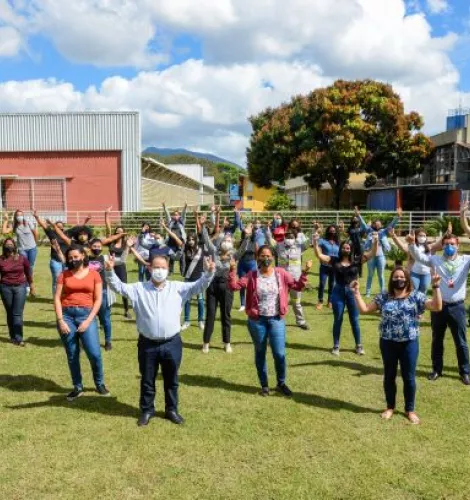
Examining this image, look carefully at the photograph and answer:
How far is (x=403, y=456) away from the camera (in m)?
5.12

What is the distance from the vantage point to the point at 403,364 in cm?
584

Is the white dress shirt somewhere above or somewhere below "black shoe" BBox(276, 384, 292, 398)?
above

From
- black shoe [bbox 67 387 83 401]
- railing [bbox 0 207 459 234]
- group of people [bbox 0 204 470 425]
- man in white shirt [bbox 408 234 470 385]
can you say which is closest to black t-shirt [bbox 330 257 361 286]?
group of people [bbox 0 204 470 425]

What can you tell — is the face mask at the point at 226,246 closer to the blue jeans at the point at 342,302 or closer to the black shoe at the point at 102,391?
the blue jeans at the point at 342,302

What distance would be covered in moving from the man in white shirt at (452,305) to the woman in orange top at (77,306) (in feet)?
14.7

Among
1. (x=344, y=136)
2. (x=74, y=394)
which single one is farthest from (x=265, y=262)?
(x=344, y=136)

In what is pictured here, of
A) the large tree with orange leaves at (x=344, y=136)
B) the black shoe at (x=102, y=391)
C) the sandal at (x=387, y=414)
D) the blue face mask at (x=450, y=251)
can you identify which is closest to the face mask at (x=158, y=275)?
the black shoe at (x=102, y=391)

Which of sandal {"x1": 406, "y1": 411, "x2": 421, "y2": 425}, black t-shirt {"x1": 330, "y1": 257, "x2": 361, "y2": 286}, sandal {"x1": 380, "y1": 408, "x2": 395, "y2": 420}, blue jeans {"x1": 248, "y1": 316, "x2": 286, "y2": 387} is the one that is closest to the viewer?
sandal {"x1": 406, "y1": 411, "x2": 421, "y2": 425}

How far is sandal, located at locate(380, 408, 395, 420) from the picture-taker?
596cm

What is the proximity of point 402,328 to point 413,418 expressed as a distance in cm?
106

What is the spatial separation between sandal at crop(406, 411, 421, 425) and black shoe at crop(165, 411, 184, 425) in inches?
100

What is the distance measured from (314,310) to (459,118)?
1133 inches

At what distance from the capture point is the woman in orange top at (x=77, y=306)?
6.29 m

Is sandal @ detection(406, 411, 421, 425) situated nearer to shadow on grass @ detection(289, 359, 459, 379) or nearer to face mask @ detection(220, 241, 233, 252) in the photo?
shadow on grass @ detection(289, 359, 459, 379)
